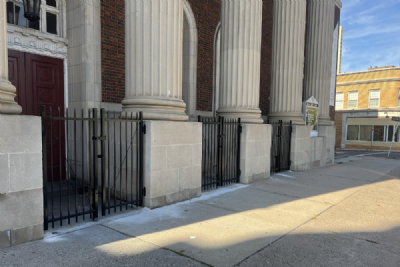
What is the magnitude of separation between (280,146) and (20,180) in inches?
300

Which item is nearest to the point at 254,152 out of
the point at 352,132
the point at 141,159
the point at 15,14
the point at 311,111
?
the point at 141,159

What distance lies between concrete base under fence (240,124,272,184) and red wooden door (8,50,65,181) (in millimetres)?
4463

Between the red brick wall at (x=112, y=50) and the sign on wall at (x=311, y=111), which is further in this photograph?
the sign on wall at (x=311, y=111)

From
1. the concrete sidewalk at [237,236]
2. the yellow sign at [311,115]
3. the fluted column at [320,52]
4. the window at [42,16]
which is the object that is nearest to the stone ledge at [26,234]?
the concrete sidewalk at [237,236]

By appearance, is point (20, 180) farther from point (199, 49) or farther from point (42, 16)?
point (199, 49)

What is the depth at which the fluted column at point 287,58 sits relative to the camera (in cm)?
980

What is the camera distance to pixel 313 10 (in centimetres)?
1199

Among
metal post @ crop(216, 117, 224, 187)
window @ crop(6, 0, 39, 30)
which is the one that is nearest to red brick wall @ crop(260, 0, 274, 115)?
metal post @ crop(216, 117, 224, 187)

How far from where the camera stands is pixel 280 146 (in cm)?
926

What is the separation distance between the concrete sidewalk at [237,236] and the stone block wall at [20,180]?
20 centimetres

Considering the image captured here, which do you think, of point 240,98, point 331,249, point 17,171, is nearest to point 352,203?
point 331,249

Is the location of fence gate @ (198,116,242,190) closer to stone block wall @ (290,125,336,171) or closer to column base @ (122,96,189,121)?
column base @ (122,96,189,121)

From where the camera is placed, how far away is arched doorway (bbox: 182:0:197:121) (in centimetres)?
927

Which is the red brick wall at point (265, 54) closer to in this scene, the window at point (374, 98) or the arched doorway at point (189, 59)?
the arched doorway at point (189, 59)
